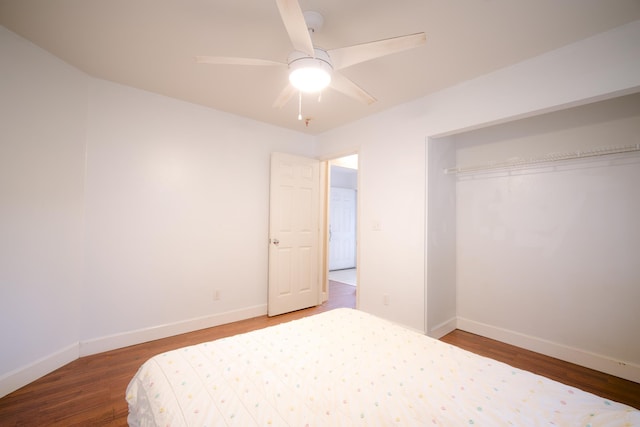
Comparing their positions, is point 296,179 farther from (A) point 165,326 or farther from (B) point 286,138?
(A) point 165,326

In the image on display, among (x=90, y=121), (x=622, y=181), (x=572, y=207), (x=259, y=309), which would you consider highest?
(x=90, y=121)

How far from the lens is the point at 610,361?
2.20m

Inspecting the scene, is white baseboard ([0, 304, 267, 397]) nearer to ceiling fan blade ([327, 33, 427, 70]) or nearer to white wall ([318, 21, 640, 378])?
white wall ([318, 21, 640, 378])

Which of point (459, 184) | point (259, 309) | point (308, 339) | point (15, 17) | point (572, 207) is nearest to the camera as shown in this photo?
point (308, 339)

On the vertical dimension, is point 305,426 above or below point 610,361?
above

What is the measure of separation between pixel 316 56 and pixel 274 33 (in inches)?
19.8

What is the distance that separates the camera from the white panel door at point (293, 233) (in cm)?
354

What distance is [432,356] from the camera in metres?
1.38

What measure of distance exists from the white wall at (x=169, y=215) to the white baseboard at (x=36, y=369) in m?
0.12

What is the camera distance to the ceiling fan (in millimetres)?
1340

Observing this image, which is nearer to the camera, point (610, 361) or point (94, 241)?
point (610, 361)

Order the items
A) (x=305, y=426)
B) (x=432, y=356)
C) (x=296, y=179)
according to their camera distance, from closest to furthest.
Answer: (x=305, y=426), (x=432, y=356), (x=296, y=179)

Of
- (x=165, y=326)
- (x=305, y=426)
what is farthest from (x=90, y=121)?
(x=305, y=426)

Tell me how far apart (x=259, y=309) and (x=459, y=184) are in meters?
2.99
